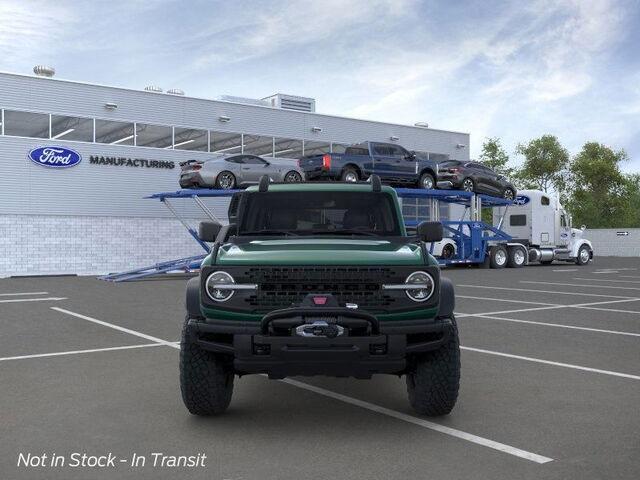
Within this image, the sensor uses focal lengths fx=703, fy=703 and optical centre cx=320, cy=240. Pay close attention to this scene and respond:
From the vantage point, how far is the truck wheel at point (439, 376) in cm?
517

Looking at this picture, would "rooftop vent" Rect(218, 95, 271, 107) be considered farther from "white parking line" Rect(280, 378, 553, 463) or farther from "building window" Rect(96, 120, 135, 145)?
"white parking line" Rect(280, 378, 553, 463)

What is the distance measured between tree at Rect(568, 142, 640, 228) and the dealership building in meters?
46.4

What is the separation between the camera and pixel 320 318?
476cm

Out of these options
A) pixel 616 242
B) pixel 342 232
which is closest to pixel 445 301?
pixel 342 232

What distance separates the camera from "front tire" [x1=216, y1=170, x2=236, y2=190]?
81.9 feet

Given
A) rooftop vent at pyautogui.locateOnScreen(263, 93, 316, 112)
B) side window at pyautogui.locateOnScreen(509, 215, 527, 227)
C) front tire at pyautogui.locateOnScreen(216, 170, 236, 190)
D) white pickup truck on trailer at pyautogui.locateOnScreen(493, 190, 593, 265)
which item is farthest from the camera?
rooftop vent at pyautogui.locateOnScreen(263, 93, 316, 112)

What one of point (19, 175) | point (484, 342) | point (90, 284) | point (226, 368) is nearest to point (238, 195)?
point (226, 368)

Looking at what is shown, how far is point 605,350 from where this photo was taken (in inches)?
335

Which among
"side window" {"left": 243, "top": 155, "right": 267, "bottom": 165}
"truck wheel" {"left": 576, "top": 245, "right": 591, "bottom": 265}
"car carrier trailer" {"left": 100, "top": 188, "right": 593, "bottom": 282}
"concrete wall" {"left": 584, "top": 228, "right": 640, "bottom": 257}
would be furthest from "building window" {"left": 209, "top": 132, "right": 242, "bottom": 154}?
"concrete wall" {"left": 584, "top": 228, "right": 640, "bottom": 257}

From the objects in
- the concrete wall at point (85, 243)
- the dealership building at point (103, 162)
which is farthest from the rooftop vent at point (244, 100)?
the concrete wall at point (85, 243)

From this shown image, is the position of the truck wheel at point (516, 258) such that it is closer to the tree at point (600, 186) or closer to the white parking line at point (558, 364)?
the white parking line at point (558, 364)

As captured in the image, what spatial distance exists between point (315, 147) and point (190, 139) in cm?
674

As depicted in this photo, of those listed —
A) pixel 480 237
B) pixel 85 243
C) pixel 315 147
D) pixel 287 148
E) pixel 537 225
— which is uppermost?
pixel 315 147

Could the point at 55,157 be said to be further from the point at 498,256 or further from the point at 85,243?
the point at 498,256
